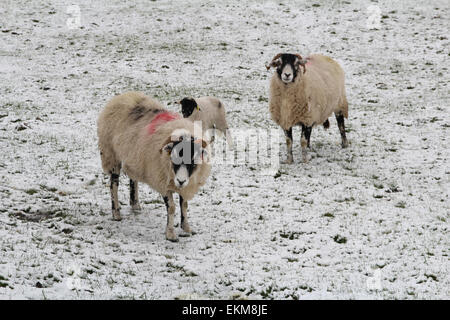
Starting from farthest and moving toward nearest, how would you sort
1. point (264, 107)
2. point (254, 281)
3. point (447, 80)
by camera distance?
point (447, 80) → point (264, 107) → point (254, 281)

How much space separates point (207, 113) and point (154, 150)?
566 centimetres

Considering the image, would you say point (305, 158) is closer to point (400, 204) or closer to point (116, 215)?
point (400, 204)

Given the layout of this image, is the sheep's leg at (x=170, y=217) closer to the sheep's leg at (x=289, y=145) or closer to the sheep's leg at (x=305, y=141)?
the sheep's leg at (x=289, y=145)

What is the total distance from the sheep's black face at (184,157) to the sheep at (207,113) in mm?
5370

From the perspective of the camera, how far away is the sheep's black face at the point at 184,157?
303 inches

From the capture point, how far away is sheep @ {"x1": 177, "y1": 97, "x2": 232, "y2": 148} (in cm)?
1312

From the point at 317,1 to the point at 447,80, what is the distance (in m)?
12.4

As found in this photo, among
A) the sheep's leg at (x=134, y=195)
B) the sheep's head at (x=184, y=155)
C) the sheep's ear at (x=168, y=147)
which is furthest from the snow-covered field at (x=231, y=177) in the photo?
the sheep's ear at (x=168, y=147)

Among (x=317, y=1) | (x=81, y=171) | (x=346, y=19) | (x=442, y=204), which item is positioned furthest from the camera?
(x=317, y=1)

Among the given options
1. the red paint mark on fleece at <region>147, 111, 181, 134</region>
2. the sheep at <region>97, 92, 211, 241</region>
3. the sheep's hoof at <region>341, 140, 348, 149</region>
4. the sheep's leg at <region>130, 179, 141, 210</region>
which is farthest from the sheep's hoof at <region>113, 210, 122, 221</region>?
the sheep's hoof at <region>341, 140, 348, 149</region>

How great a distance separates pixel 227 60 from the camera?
23484mm

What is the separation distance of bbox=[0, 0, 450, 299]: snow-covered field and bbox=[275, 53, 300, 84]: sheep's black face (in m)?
2.32
